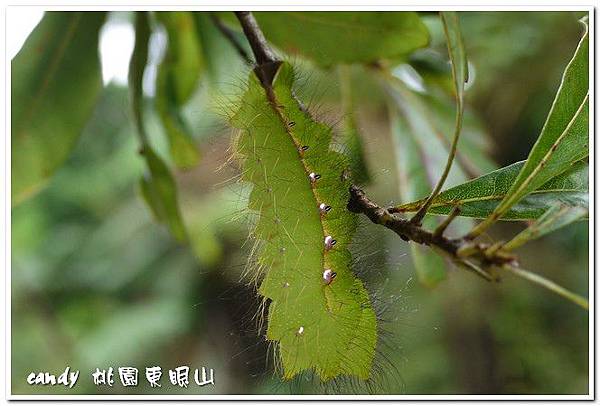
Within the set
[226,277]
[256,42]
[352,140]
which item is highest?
[256,42]

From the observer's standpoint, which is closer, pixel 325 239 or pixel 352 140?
pixel 325 239

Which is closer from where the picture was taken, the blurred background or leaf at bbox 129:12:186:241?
leaf at bbox 129:12:186:241

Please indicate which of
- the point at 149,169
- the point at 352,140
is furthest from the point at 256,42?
the point at 149,169

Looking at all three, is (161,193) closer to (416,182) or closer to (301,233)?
(416,182)

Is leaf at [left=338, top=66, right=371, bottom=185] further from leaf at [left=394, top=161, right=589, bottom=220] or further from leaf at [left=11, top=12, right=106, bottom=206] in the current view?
leaf at [left=11, top=12, right=106, bottom=206]

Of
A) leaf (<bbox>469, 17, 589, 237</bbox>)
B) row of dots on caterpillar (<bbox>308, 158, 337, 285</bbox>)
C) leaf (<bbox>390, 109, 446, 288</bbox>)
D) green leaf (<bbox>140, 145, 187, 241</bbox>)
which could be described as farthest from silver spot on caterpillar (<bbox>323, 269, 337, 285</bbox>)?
green leaf (<bbox>140, 145, 187, 241</bbox>)
